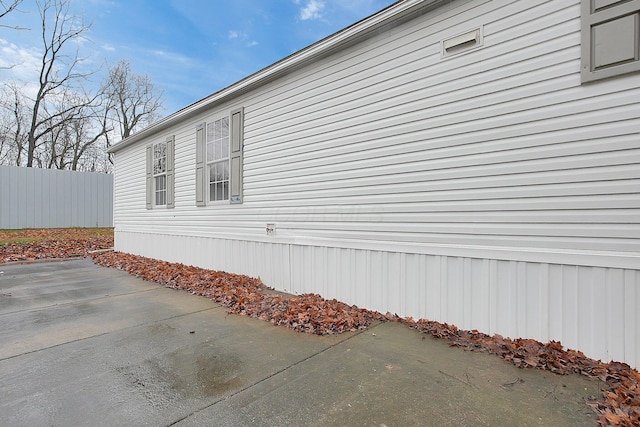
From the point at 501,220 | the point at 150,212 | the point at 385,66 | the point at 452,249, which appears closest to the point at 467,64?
the point at 385,66

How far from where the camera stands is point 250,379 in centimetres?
253

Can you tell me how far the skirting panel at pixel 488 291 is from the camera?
261 centimetres

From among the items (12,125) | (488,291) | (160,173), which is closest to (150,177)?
(160,173)

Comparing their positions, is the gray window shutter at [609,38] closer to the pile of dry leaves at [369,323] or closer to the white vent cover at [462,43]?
the white vent cover at [462,43]

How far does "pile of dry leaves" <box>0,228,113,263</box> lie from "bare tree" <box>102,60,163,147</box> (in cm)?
1558

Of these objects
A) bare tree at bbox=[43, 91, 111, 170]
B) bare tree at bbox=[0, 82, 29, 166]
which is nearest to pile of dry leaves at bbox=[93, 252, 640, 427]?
bare tree at bbox=[43, 91, 111, 170]

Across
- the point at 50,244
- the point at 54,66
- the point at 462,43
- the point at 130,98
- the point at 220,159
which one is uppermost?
the point at 130,98

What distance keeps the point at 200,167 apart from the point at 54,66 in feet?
67.7

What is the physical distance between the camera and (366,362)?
2791 millimetres

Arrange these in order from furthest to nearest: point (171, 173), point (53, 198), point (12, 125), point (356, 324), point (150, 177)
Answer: point (12, 125) → point (53, 198) → point (150, 177) → point (171, 173) → point (356, 324)

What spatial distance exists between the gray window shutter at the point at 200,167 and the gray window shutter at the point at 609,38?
6.35m

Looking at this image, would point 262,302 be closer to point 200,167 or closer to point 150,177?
point 200,167

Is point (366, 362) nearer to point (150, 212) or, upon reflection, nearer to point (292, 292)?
point (292, 292)

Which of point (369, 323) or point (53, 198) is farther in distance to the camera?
point (53, 198)
